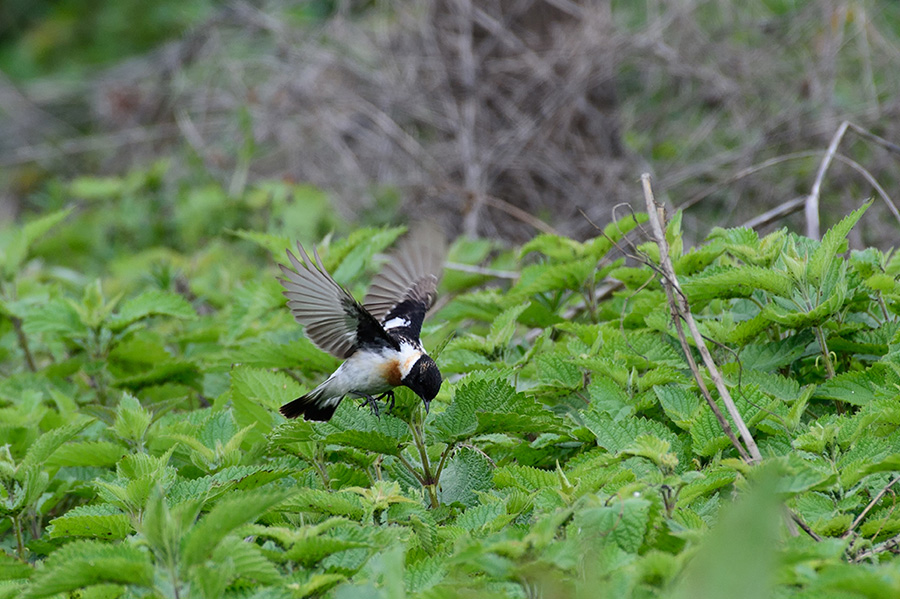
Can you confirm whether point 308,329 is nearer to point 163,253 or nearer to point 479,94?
point 163,253

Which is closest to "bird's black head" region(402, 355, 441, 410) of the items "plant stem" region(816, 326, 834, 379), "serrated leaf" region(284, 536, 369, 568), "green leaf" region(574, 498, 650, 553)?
"serrated leaf" region(284, 536, 369, 568)

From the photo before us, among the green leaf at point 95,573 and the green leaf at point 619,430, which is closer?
the green leaf at point 95,573

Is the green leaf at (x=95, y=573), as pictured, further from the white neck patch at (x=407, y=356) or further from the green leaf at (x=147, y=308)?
the green leaf at (x=147, y=308)

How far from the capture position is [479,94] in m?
6.95

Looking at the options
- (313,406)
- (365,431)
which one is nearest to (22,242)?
(313,406)

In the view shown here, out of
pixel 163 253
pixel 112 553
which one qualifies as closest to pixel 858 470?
pixel 112 553

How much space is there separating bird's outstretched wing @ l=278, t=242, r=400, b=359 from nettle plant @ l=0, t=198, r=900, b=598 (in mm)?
163

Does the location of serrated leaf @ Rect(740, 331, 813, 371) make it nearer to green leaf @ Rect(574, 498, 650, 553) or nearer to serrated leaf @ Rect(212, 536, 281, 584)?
green leaf @ Rect(574, 498, 650, 553)

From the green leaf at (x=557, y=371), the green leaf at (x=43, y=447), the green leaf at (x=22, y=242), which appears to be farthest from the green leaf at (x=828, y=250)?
the green leaf at (x=22, y=242)

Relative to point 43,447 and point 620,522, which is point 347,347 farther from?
point 620,522

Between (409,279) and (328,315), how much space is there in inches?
33.5

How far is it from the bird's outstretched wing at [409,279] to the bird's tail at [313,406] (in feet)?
1.88

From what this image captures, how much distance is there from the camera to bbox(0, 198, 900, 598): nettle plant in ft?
5.22

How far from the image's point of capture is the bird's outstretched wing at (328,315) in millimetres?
2822
